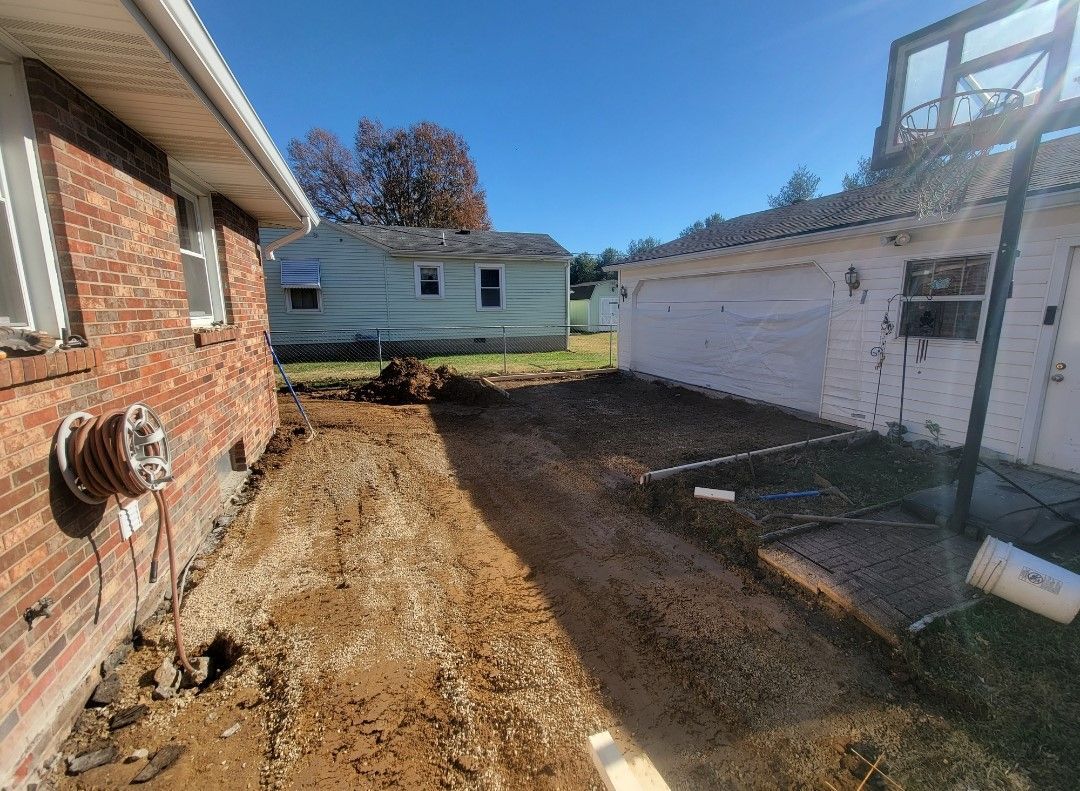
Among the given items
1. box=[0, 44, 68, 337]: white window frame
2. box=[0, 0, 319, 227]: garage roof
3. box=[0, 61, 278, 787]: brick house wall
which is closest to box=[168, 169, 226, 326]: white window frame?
box=[0, 0, 319, 227]: garage roof

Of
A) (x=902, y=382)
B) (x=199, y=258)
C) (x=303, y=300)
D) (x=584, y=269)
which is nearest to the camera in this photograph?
(x=199, y=258)

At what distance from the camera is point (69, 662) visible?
2.11 meters

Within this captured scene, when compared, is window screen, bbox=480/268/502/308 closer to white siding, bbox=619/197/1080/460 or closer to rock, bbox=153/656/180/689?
white siding, bbox=619/197/1080/460

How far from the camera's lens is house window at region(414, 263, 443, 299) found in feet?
53.5

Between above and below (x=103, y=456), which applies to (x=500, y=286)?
above

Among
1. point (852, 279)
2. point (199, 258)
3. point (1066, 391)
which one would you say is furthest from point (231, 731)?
point (852, 279)

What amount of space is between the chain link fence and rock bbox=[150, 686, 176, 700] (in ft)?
34.1

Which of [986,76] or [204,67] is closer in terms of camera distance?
[204,67]

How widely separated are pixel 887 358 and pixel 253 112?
24.9 feet

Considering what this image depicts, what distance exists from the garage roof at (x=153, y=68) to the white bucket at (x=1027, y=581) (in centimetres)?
509

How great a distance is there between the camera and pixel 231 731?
211 cm

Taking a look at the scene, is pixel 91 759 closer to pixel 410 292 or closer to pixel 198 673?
pixel 198 673

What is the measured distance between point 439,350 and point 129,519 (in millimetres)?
14350

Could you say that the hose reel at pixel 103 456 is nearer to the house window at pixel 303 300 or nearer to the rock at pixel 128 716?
the rock at pixel 128 716
